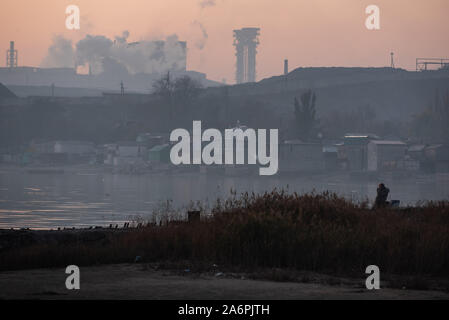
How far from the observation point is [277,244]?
11.7 m

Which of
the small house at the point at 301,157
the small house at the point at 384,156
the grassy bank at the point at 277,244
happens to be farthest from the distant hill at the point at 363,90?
the grassy bank at the point at 277,244

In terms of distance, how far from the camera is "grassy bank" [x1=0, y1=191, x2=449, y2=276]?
37.4 feet

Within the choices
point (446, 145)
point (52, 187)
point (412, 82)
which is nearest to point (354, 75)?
point (412, 82)

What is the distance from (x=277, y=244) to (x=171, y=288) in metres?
2.86

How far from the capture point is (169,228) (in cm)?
1331

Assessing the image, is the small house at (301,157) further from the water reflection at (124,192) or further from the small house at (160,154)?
the small house at (160,154)

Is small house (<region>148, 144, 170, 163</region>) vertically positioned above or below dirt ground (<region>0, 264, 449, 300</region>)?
above

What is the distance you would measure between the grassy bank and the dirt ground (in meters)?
1.13

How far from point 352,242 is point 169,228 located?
3317 millimetres

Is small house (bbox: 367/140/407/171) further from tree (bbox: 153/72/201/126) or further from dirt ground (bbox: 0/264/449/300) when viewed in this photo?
dirt ground (bbox: 0/264/449/300)

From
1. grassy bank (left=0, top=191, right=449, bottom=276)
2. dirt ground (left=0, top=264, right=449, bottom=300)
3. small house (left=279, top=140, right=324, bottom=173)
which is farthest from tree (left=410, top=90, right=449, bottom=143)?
dirt ground (left=0, top=264, right=449, bottom=300)

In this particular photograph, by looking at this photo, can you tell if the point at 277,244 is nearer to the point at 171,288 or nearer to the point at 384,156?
the point at 171,288

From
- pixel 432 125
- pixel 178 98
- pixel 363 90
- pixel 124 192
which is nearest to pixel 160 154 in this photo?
pixel 178 98
